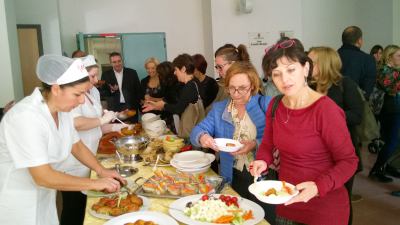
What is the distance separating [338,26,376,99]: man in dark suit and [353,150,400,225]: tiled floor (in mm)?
942

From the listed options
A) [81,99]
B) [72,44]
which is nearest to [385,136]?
[81,99]

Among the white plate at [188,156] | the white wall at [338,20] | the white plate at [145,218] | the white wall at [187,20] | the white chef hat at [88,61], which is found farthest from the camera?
the white wall at [338,20]

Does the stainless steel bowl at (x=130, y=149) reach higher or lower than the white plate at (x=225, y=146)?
lower

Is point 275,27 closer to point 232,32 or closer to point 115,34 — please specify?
point 232,32

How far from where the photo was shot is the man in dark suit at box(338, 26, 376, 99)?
3428 mm

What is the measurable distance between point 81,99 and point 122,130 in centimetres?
111

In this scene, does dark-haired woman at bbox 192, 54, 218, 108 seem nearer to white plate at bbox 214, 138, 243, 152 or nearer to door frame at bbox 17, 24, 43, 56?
white plate at bbox 214, 138, 243, 152

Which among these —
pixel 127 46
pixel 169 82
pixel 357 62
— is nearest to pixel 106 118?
pixel 169 82

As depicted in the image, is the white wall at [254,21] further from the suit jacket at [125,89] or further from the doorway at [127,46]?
the suit jacket at [125,89]

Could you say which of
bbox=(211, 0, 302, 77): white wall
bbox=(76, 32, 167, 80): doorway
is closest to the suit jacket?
bbox=(76, 32, 167, 80): doorway

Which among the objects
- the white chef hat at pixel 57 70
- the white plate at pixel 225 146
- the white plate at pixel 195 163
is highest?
the white chef hat at pixel 57 70

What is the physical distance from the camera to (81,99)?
61.0 inches

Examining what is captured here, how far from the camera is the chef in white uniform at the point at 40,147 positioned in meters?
1.38

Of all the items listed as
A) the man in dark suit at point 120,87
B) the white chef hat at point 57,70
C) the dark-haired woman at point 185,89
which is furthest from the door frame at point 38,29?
the white chef hat at point 57,70
